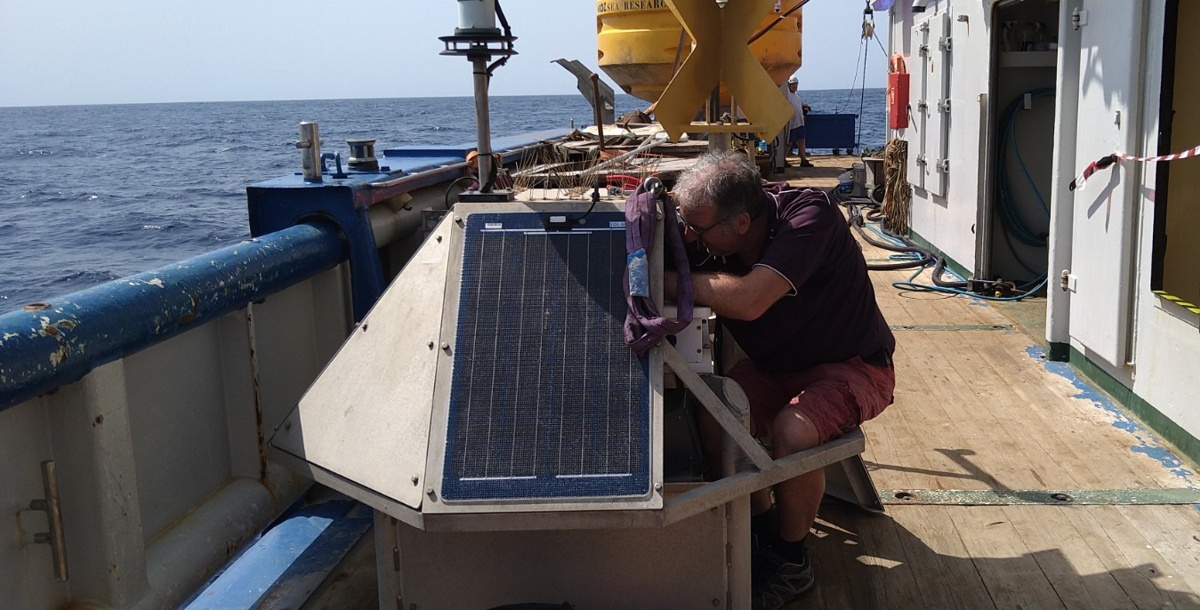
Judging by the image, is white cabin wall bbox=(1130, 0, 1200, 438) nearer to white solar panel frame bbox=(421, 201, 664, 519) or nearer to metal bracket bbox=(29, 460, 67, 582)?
white solar panel frame bbox=(421, 201, 664, 519)

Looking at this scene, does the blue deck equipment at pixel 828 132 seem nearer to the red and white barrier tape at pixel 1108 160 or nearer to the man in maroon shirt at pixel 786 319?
the red and white barrier tape at pixel 1108 160

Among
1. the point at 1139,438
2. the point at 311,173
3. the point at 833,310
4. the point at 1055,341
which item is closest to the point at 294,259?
the point at 311,173

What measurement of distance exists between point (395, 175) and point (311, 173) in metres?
0.50

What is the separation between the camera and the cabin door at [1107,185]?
4.75 meters

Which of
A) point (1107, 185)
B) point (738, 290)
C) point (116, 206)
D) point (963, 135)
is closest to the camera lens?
point (738, 290)

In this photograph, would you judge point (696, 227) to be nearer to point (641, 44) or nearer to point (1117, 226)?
point (1117, 226)

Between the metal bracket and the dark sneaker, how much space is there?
183 centimetres

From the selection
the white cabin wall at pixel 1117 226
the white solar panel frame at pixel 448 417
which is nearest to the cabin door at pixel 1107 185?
the white cabin wall at pixel 1117 226

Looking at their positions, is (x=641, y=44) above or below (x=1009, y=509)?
above

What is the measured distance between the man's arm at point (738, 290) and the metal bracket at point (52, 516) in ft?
5.26

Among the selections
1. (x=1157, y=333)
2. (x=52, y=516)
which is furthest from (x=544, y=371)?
(x=1157, y=333)

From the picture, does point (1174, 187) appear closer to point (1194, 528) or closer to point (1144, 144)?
point (1144, 144)

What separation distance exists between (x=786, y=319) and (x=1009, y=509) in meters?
1.22

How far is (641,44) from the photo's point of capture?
7.56 meters
